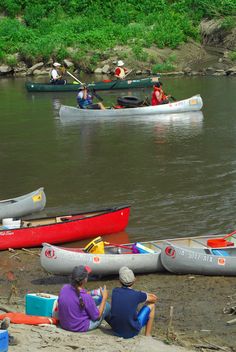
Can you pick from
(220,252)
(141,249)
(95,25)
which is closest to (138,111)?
(141,249)

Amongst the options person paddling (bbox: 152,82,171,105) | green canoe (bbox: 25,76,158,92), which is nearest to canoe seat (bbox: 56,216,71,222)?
person paddling (bbox: 152,82,171,105)

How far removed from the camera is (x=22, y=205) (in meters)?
17.2

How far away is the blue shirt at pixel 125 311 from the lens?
378 inches

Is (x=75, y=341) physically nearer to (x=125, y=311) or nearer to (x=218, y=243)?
(x=125, y=311)

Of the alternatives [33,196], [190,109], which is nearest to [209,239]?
[33,196]

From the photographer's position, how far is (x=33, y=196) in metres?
17.4

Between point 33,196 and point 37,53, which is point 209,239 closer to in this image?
point 33,196

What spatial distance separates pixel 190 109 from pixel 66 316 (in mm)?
21309

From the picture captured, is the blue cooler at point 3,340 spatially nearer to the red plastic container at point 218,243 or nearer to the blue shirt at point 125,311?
the blue shirt at point 125,311

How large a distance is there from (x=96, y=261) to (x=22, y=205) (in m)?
4.46

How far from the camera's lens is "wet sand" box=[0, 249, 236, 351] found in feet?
31.8

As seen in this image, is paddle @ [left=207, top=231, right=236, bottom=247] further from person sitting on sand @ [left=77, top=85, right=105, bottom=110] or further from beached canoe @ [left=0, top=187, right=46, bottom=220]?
person sitting on sand @ [left=77, top=85, right=105, bottom=110]

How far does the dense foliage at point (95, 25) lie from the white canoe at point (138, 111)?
53.2 ft

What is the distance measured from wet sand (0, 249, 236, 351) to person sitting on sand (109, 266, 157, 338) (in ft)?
0.49
